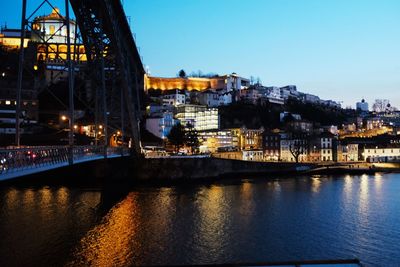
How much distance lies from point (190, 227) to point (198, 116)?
219 feet

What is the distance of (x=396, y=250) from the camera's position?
19.4 metres

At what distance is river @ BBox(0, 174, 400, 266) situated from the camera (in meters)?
18.0

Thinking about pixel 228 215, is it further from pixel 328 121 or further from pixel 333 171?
pixel 328 121

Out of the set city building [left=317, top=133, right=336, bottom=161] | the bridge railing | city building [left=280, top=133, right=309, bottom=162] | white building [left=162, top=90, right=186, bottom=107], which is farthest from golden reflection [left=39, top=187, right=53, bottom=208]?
white building [left=162, top=90, right=186, bottom=107]

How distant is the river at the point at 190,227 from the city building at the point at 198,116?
1965 inches

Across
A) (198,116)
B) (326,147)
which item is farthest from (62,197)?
(326,147)

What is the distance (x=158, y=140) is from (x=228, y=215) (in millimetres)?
45540

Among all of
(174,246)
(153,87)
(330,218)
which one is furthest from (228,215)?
(153,87)

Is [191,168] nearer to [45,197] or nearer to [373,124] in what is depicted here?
[45,197]

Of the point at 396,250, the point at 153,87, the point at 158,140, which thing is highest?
the point at 153,87

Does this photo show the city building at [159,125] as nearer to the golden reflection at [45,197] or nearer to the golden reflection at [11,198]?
the golden reflection at [45,197]

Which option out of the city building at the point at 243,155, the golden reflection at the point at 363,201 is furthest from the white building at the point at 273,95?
the golden reflection at the point at 363,201

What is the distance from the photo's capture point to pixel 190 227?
23750 mm

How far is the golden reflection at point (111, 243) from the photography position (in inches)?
676
